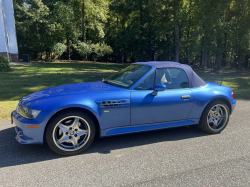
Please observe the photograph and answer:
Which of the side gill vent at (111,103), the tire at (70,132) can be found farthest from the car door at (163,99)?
the tire at (70,132)

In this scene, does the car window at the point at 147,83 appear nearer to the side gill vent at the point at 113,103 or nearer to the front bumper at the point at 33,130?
the side gill vent at the point at 113,103

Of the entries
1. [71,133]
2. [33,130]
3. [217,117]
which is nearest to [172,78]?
[217,117]

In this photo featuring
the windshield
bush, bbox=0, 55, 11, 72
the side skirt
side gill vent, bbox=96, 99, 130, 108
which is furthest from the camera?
bush, bbox=0, 55, 11, 72

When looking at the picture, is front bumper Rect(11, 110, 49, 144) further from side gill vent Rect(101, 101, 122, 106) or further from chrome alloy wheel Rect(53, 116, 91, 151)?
side gill vent Rect(101, 101, 122, 106)

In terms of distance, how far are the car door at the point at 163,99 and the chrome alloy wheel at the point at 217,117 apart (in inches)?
25.3

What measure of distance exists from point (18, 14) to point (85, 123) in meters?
34.6

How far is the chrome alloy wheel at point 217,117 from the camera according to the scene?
4.55m

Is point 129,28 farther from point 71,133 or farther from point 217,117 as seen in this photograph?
point 71,133

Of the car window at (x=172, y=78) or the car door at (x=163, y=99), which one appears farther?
the car window at (x=172, y=78)

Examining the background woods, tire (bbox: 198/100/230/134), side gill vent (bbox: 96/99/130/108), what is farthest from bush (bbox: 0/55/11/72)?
the background woods

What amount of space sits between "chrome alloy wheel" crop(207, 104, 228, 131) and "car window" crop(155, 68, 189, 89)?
85 cm

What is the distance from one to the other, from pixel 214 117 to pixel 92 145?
8.73 feet

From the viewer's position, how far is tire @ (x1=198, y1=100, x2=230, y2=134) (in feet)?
14.6

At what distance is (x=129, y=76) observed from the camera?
14.3 feet
